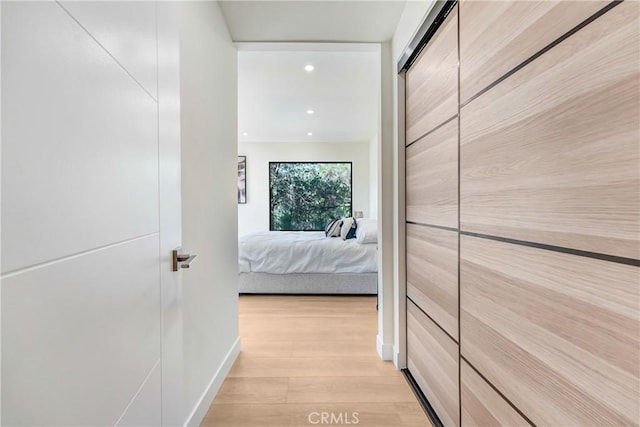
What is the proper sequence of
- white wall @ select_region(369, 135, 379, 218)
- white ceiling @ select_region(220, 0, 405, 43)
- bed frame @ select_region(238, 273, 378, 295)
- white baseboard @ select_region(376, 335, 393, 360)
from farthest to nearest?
1. white wall @ select_region(369, 135, 379, 218)
2. bed frame @ select_region(238, 273, 378, 295)
3. white baseboard @ select_region(376, 335, 393, 360)
4. white ceiling @ select_region(220, 0, 405, 43)

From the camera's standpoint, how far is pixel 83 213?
1.69ft

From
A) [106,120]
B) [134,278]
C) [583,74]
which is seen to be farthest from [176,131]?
[583,74]

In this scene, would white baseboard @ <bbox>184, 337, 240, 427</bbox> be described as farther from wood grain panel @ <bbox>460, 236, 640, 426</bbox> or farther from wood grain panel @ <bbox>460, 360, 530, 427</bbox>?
wood grain panel @ <bbox>460, 236, 640, 426</bbox>

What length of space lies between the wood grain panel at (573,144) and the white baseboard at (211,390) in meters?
1.61

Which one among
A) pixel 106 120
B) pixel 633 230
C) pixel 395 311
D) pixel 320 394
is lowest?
pixel 320 394

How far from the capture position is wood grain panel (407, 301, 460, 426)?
4.38 ft

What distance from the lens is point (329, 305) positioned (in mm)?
3354

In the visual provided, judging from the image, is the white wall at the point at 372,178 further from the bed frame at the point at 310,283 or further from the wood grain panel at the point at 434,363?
the wood grain panel at the point at 434,363

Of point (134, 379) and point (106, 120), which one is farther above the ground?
point (106, 120)

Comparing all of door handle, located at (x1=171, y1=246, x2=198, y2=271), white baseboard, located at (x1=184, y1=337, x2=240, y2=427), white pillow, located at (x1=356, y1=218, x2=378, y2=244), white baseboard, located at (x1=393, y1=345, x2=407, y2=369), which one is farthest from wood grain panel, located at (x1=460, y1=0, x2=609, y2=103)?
white pillow, located at (x1=356, y1=218, x2=378, y2=244)

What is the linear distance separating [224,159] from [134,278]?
1.39m

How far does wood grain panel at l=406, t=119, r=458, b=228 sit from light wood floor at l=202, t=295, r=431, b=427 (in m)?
1.08

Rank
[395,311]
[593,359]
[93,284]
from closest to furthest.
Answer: [93,284] → [593,359] → [395,311]

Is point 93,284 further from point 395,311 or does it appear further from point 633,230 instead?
point 395,311
